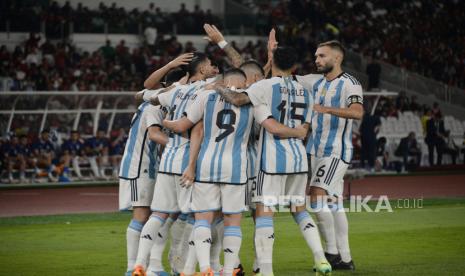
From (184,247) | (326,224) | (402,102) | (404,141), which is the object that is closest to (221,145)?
(184,247)

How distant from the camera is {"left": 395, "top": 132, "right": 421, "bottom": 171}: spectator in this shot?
34219 mm

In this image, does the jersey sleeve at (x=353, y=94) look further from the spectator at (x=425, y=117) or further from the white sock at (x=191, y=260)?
the spectator at (x=425, y=117)

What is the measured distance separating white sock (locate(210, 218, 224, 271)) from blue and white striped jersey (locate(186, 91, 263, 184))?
2.69ft

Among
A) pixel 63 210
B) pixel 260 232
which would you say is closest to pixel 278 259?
pixel 260 232

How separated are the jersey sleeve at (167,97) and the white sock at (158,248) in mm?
1380

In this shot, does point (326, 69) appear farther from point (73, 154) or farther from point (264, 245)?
point (73, 154)

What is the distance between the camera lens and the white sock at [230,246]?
35.2 ft

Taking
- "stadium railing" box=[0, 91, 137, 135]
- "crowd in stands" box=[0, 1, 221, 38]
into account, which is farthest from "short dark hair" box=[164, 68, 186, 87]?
"crowd in stands" box=[0, 1, 221, 38]

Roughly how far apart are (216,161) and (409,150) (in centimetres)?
2532

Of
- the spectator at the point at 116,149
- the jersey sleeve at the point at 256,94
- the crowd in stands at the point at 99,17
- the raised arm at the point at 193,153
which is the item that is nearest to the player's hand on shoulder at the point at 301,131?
the jersey sleeve at the point at 256,94

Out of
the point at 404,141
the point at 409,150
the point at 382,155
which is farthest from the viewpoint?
the point at 409,150

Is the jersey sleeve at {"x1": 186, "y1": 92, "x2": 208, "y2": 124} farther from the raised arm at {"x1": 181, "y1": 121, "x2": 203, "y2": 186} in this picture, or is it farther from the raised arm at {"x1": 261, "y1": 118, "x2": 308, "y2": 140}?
the raised arm at {"x1": 261, "y1": 118, "x2": 308, "y2": 140}

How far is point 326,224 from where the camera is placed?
12484 millimetres

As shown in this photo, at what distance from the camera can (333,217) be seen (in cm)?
1274
